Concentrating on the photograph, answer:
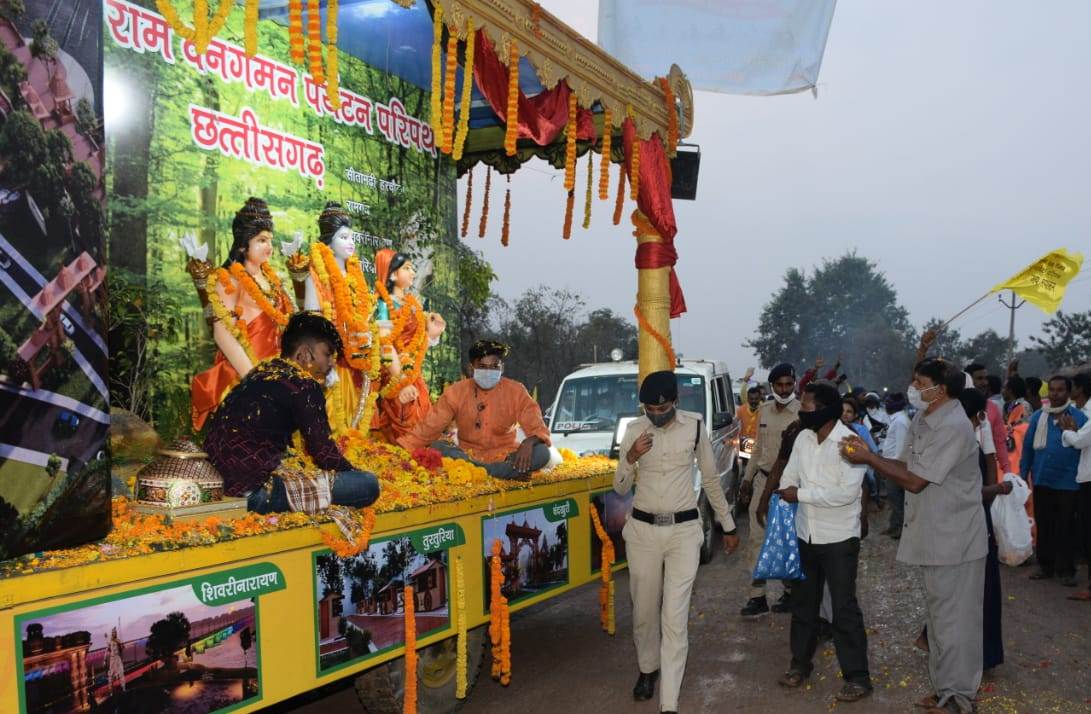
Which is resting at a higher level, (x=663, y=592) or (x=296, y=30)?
(x=296, y=30)

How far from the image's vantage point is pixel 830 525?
533 cm

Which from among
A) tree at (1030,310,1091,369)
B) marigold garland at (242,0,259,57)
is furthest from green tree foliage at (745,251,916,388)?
marigold garland at (242,0,259,57)

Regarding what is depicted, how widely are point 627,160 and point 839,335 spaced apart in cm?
6543

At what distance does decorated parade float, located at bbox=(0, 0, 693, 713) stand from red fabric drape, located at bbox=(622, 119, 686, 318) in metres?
0.03

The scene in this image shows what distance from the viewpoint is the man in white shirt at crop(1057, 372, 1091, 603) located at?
7863 mm

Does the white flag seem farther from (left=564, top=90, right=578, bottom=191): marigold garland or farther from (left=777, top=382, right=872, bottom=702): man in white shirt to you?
(left=777, top=382, right=872, bottom=702): man in white shirt

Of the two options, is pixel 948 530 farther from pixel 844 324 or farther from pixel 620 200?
pixel 844 324

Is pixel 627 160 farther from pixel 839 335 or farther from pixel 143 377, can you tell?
pixel 839 335

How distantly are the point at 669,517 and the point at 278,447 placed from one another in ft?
7.47

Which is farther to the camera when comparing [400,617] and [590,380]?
[590,380]

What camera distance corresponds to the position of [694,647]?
6.59 metres

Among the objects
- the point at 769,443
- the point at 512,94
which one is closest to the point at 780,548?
the point at 769,443

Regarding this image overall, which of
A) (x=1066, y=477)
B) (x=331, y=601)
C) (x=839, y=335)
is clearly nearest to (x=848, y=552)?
(x=331, y=601)

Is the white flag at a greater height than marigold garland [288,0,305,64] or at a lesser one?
greater
